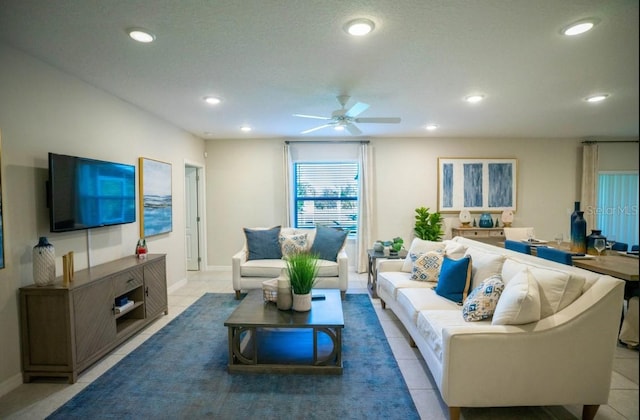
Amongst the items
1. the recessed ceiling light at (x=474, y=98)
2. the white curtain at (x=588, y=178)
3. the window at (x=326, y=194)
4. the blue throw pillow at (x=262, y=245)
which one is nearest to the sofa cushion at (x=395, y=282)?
the blue throw pillow at (x=262, y=245)

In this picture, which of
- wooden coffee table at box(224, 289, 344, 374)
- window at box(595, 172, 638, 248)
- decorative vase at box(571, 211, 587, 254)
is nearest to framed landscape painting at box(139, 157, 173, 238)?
wooden coffee table at box(224, 289, 344, 374)

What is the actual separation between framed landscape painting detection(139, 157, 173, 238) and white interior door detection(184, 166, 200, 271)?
3.97 ft

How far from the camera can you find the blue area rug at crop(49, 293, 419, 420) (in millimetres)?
2105

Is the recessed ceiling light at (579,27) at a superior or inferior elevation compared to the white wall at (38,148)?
superior

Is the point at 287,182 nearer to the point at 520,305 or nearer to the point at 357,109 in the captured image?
the point at 357,109

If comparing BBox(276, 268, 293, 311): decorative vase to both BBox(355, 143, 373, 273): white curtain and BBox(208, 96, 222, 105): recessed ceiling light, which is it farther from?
BBox(355, 143, 373, 273): white curtain

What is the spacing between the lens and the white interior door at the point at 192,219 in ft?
19.0

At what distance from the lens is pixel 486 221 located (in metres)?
5.65

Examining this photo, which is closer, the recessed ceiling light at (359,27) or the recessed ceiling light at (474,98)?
the recessed ceiling light at (359,27)

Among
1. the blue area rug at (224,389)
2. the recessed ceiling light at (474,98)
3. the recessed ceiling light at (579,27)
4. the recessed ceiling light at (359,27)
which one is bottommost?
the blue area rug at (224,389)

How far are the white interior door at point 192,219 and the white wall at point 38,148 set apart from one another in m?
1.98

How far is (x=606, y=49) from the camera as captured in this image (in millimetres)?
2393

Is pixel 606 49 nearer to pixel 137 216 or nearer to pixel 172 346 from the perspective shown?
pixel 172 346

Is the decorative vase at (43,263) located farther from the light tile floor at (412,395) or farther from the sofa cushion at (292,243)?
the sofa cushion at (292,243)
